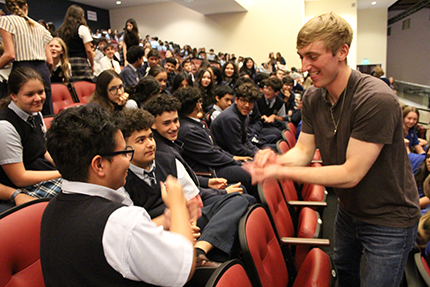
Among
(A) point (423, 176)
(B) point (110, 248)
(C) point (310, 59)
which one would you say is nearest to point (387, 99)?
(C) point (310, 59)

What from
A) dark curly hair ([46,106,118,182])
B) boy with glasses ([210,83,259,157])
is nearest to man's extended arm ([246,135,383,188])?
dark curly hair ([46,106,118,182])

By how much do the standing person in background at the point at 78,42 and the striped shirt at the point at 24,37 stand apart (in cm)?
99

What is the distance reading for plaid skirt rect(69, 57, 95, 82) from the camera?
405 centimetres

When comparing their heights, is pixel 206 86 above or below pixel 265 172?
above

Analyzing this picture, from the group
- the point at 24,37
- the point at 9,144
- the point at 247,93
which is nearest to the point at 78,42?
the point at 24,37

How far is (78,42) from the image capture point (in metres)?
3.90

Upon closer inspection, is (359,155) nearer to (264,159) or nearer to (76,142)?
(264,159)

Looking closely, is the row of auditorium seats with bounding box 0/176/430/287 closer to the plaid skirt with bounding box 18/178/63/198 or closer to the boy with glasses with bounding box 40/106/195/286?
the boy with glasses with bounding box 40/106/195/286

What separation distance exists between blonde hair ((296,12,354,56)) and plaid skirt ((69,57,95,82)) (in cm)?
360

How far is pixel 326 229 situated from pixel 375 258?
176 cm

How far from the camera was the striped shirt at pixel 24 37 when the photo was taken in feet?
8.36

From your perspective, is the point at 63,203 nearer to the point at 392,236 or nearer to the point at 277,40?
the point at 392,236

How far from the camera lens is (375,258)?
1.33m

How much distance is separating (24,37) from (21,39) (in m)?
0.03
